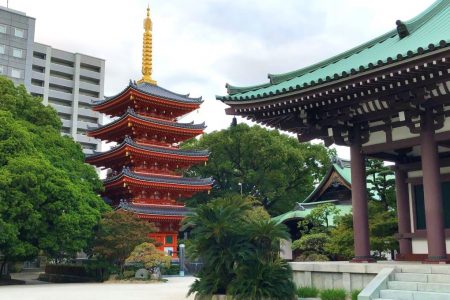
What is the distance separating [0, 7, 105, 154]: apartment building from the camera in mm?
76625

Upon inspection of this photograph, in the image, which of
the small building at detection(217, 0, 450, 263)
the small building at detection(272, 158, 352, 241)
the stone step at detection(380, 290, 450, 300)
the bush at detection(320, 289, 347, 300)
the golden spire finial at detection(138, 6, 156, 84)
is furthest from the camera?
the golden spire finial at detection(138, 6, 156, 84)

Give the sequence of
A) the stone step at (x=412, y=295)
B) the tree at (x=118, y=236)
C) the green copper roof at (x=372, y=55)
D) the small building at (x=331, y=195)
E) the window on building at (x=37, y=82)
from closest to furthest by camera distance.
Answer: the stone step at (x=412, y=295), the green copper roof at (x=372, y=55), the tree at (x=118, y=236), the small building at (x=331, y=195), the window on building at (x=37, y=82)

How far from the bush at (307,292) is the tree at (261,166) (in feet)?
131

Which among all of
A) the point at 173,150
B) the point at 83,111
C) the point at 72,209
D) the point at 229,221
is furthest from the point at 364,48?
the point at 83,111

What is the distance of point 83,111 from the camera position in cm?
9081

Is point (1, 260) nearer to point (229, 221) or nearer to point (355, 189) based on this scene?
point (229, 221)

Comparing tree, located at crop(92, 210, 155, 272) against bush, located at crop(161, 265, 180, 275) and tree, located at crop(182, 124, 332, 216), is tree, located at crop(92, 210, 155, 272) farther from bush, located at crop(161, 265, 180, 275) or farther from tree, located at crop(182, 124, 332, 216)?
tree, located at crop(182, 124, 332, 216)

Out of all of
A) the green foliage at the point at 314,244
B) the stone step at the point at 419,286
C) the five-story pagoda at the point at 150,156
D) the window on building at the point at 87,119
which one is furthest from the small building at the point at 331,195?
the window on building at the point at 87,119

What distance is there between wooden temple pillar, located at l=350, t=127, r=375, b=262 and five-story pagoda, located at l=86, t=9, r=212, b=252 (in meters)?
27.6

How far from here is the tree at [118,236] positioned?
31.0m

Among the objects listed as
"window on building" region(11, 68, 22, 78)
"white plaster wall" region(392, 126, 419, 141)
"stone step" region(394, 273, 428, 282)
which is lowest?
"stone step" region(394, 273, 428, 282)

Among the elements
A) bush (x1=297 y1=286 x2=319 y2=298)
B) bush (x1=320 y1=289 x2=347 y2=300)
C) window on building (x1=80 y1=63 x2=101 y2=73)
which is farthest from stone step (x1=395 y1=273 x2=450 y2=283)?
window on building (x1=80 y1=63 x2=101 y2=73)

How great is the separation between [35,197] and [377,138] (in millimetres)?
20505

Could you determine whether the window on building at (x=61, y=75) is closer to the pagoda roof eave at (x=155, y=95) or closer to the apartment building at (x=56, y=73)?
the apartment building at (x=56, y=73)
